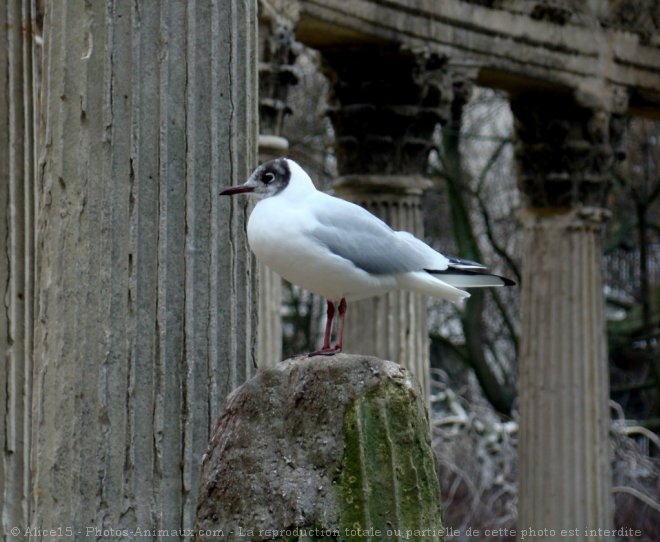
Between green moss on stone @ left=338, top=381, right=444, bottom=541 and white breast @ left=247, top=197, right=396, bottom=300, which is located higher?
white breast @ left=247, top=197, right=396, bottom=300

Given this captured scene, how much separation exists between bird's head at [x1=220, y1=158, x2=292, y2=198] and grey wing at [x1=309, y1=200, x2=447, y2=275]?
0.47 ft

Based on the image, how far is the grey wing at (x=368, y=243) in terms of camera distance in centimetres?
407

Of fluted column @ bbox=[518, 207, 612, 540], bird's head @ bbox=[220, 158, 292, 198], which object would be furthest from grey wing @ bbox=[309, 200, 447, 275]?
fluted column @ bbox=[518, 207, 612, 540]

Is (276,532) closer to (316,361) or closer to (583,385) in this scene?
(316,361)

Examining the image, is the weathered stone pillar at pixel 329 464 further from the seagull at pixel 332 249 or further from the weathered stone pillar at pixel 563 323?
the weathered stone pillar at pixel 563 323

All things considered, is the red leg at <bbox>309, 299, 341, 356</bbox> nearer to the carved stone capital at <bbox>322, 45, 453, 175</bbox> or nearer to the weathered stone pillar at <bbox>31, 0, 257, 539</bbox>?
the weathered stone pillar at <bbox>31, 0, 257, 539</bbox>

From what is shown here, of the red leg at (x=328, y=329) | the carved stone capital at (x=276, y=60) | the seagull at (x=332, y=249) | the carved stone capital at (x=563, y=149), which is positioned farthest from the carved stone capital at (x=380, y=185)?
the red leg at (x=328, y=329)

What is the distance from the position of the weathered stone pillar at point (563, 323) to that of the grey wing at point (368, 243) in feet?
24.0

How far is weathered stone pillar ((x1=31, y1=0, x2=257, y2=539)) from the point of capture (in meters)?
3.68

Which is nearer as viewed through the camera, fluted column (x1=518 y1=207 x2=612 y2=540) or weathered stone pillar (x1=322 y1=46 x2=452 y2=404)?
weathered stone pillar (x1=322 y1=46 x2=452 y2=404)

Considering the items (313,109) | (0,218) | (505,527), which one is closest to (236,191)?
(0,218)

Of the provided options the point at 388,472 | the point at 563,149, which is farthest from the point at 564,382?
the point at 388,472

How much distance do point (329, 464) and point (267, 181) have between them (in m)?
1.26

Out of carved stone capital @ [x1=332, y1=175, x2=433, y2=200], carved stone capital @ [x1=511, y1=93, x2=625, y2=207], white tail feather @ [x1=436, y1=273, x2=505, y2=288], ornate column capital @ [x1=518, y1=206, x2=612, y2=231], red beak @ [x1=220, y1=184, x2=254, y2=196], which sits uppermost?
carved stone capital @ [x1=511, y1=93, x2=625, y2=207]
